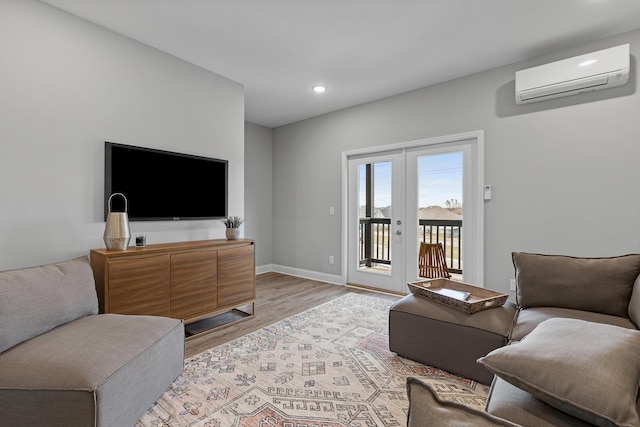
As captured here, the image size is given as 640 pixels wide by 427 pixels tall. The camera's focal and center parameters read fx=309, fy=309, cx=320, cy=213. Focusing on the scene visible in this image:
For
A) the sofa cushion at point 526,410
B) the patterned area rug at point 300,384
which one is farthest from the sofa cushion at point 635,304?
the sofa cushion at point 526,410

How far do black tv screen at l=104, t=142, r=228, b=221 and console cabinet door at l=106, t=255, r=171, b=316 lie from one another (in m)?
0.59

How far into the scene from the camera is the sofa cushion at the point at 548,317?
5.85ft

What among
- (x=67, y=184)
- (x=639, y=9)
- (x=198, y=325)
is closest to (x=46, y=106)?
(x=67, y=184)

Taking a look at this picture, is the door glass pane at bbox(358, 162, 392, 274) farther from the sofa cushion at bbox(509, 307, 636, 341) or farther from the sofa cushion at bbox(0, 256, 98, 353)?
the sofa cushion at bbox(0, 256, 98, 353)

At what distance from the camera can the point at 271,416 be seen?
1.65 m

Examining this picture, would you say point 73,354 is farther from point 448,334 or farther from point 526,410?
point 448,334

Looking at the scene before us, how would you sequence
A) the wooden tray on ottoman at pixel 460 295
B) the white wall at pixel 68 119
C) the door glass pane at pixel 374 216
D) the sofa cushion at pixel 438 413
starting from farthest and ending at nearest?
the door glass pane at pixel 374 216, the white wall at pixel 68 119, the wooden tray on ottoman at pixel 460 295, the sofa cushion at pixel 438 413

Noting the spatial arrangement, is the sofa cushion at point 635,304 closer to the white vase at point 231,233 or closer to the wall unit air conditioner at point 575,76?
the wall unit air conditioner at point 575,76

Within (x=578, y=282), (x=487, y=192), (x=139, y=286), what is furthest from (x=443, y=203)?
(x=139, y=286)

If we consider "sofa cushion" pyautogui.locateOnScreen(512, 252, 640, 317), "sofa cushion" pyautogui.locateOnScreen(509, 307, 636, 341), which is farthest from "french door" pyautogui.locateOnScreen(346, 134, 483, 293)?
"sofa cushion" pyautogui.locateOnScreen(509, 307, 636, 341)

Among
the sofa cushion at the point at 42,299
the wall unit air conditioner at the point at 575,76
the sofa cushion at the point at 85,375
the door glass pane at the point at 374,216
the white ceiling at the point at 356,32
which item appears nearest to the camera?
the sofa cushion at the point at 85,375

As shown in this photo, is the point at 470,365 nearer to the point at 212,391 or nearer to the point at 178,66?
the point at 212,391

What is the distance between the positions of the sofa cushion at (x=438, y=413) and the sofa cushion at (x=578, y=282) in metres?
1.94

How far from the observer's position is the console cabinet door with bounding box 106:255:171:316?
2252 mm
